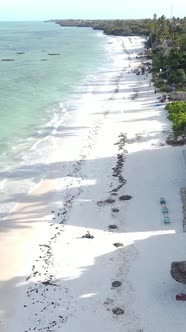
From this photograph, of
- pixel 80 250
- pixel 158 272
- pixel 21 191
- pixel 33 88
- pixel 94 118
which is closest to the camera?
pixel 158 272

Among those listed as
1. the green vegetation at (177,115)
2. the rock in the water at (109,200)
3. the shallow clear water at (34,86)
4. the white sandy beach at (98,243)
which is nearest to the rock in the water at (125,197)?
the white sandy beach at (98,243)

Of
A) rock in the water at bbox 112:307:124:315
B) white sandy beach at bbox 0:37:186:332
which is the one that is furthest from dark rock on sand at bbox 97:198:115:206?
rock in the water at bbox 112:307:124:315

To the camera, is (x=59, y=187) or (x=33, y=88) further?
(x=33, y=88)

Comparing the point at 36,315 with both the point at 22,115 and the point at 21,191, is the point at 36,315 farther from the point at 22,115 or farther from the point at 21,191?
the point at 22,115

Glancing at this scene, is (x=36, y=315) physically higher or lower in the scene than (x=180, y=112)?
lower

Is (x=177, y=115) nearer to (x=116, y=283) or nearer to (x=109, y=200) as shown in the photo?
(x=109, y=200)

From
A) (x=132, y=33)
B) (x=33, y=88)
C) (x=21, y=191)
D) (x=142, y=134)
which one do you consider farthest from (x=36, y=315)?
(x=132, y=33)

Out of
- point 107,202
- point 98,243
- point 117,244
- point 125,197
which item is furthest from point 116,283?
point 125,197

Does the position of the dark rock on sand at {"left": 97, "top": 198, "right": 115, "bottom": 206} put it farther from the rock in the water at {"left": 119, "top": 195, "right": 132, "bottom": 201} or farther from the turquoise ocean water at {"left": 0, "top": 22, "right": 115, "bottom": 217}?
the turquoise ocean water at {"left": 0, "top": 22, "right": 115, "bottom": 217}
